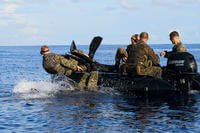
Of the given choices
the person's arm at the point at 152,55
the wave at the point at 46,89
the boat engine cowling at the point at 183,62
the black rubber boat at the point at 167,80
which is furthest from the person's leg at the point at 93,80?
the boat engine cowling at the point at 183,62

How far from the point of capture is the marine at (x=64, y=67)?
1811cm

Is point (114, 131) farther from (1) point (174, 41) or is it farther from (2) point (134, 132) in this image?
(1) point (174, 41)

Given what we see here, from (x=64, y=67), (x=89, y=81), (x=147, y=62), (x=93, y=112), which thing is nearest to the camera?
(x=93, y=112)

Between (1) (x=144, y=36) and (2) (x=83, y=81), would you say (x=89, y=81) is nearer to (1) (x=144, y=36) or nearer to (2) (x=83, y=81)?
(2) (x=83, y=81)

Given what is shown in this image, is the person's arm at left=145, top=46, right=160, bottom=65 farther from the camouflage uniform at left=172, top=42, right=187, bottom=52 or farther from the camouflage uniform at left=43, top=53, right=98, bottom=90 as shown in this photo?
the camouflage uniform at left=43, top=53, right=98, bottom=90

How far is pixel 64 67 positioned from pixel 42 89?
5.07 ft

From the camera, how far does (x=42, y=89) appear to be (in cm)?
1938

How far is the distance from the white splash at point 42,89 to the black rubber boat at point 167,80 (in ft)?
5.50

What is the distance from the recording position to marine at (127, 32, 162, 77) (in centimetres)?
1733

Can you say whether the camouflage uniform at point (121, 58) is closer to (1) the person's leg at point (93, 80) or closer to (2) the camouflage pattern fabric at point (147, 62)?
(2) the camouflage pattern fabric at point (147, 62)

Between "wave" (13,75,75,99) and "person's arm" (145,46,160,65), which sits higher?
"person's arm" (145,46,160,65)

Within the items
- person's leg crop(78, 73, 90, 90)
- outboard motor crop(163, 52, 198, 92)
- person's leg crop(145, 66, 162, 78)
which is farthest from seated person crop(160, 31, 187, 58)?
person's leg crop(78, 73, 90, 90)

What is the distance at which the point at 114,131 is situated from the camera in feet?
38.1

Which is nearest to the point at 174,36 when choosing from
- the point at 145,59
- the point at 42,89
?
the point at 145,59
